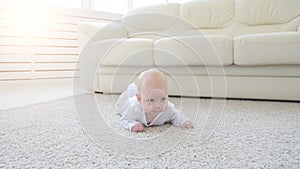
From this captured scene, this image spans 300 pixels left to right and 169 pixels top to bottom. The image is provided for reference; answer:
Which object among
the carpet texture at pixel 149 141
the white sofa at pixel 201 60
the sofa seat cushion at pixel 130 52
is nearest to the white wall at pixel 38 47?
the white sofa at pixel 201 60

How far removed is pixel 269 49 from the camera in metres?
1.39

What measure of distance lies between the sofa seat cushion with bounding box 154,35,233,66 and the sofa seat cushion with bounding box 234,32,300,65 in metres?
0.06

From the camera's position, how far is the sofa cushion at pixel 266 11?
1922 mm

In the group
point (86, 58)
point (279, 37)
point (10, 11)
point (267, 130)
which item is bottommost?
point (267, 130)

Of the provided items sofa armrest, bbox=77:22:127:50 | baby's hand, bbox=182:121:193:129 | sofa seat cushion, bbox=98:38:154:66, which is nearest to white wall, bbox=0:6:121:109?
sofa armrest, bbox=77:22:127:50

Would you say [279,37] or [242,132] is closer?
[242,132]

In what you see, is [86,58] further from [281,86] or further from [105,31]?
[281,86]

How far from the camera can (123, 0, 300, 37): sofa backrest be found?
6.33 ft

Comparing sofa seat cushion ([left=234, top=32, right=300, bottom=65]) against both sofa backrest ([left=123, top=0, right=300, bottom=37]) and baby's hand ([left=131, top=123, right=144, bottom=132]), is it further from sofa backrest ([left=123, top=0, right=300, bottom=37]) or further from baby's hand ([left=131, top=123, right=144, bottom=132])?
baby's hand ([left=131, top=123, right=144, bottom=132])

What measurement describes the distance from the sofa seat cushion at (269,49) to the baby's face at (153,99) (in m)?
0.79

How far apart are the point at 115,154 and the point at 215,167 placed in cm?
24

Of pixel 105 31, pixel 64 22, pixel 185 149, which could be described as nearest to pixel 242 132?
pixel 185 149

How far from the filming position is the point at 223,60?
149 centimetres

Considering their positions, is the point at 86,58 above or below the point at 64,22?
below
